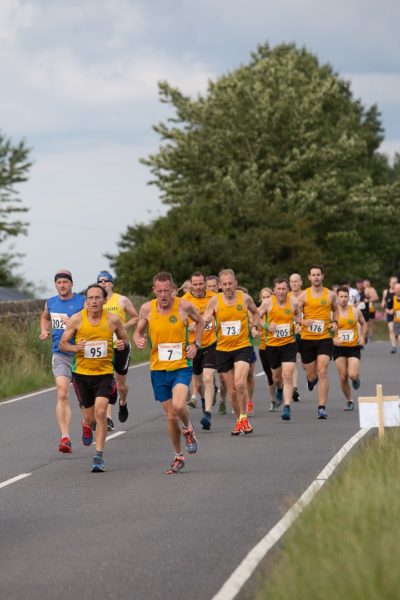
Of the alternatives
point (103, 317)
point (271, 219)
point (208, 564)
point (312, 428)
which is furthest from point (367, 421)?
point (271, 219)

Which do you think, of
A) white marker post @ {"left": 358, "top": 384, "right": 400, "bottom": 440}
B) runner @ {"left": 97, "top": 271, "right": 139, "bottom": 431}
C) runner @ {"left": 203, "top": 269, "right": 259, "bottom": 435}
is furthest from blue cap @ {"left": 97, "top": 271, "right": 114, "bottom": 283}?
white marker post @ {"left": 358, "top": 384, "right": 400, "bottom": 440}

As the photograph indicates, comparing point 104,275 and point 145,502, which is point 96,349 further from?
point 104,275

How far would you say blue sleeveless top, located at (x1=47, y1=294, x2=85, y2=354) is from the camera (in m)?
16.2

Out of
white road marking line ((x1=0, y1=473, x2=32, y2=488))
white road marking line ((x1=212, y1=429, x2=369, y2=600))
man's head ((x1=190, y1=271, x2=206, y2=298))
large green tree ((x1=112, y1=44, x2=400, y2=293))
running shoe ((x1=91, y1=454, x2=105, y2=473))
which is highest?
large green tree ((x1=112, y1=44, x2=400, y2=293))

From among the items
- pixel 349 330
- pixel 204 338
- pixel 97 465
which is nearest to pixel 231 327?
pixel 204 338

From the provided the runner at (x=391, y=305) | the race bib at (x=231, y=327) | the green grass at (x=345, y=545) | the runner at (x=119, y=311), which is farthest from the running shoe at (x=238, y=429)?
the runner at (x=391, y=305)

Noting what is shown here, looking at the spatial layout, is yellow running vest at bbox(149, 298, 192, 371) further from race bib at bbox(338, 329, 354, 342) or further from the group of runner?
race bib at bbox(338, 329, 354, 342)

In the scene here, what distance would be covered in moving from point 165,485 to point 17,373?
14.6 m

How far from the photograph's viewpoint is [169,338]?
1378 centimetres

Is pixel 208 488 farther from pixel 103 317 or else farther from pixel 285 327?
pixel 285 327

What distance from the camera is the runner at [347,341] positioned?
20172 millimetres

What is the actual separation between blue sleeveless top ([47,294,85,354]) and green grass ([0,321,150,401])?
8.43 m

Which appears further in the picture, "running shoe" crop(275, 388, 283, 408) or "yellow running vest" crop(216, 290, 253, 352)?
"running shoe" crop(275, 388, 283, 408)

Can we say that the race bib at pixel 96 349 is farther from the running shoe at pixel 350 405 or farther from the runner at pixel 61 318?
the running shoe at pixel 350 405
